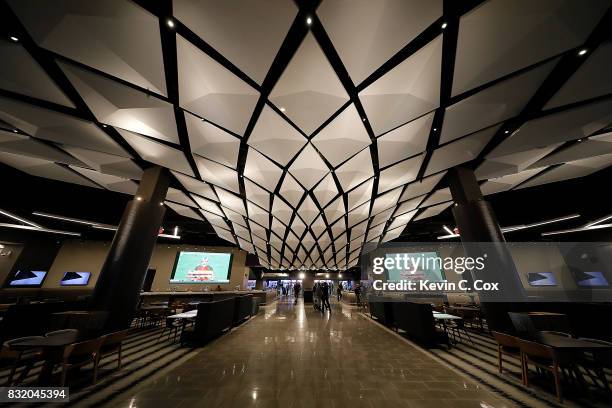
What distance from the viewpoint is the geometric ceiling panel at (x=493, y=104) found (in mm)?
3604

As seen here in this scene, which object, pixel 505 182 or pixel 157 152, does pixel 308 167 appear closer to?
pixel 157 152

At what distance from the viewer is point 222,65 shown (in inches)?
136

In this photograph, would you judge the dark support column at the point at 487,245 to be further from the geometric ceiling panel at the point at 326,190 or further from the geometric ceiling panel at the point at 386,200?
the geometric ceiling panel at the point at 326,190

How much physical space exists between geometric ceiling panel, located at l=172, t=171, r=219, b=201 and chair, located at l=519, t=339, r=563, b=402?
31.3 feet

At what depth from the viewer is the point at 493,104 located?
412cm

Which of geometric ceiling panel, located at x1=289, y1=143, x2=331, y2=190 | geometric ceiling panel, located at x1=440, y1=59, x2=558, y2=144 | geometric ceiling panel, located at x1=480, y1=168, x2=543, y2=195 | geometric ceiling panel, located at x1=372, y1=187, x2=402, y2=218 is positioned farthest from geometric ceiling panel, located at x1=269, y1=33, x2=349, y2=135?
geometric ceiling panel, located at x1=480, y1=168, x2=543, y2=195

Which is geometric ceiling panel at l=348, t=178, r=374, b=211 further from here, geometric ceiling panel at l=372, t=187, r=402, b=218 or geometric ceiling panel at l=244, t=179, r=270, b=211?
geometric ceiling panel at l=244, t=179, r=270, b=211

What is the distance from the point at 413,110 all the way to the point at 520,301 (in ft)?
18.1

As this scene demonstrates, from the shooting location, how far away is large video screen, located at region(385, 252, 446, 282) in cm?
1400

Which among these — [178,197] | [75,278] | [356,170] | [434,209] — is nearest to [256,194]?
[178,197]

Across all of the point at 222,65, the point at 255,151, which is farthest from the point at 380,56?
the point at 255,151

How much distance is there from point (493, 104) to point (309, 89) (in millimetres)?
3825

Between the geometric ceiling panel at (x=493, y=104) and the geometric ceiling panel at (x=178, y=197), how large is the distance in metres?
9.70

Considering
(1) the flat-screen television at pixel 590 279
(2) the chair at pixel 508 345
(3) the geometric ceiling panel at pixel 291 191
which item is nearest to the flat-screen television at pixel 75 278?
(3) the geometric ceiling panel at pixel 291 191
